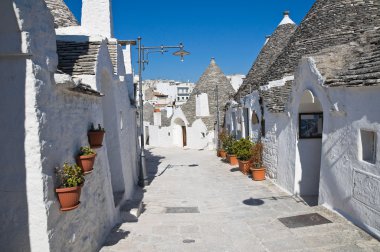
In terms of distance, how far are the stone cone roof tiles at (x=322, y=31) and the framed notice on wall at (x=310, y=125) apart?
1174mm

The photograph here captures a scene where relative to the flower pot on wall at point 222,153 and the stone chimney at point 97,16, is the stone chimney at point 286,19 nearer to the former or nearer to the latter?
the flower pot on wall at point 222,153

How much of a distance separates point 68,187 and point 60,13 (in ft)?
23.9

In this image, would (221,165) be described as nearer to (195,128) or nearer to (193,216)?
(193,216)

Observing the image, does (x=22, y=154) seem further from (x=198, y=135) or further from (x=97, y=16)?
(x=198, y=135)

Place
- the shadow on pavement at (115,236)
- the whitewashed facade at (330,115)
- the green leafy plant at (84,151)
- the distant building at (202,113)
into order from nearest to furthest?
1. the green leafy plant at (84,151)
2. the whitewashed facade at (330,115)
3. the shadow on pavement at (115,236)
4. the distant building at (202,113)

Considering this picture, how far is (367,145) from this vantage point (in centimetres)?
560

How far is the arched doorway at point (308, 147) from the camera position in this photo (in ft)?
27.9

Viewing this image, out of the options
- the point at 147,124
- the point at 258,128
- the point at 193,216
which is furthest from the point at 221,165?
the point at 147,124

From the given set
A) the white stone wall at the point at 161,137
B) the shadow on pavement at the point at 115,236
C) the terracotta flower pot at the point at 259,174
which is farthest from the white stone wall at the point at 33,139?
the white stone wall at the point at 161,137

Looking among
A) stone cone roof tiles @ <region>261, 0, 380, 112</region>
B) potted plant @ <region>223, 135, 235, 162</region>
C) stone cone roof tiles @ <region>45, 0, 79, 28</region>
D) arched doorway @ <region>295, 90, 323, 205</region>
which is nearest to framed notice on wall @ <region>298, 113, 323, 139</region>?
arched doorway @ <region>295, 90, 323, 205</region>

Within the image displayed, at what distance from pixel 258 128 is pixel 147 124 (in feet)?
73.1

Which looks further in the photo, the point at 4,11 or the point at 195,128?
the point at 195,128

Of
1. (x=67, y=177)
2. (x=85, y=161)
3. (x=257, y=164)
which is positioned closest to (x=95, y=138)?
(x=85, y=161)

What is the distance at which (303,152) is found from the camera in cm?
859
